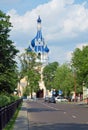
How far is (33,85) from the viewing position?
470 feet

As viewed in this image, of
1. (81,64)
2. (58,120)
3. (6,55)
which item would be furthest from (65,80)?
(58,120)

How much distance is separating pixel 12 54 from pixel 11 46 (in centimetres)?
73

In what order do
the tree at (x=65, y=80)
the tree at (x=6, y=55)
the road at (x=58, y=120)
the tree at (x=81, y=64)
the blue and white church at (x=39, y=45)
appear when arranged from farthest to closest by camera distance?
the blue and white church at (x=39, y=45), the tree at (x=65, y=80), the tree at (x=81, y=64), the tree at (x=6, y=55), the road at (x=58, y=120)

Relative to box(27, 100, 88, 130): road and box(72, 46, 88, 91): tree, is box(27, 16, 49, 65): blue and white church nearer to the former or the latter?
box(72, 46, 88, 91): tree

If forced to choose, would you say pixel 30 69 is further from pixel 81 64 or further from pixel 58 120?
pixel 58 120

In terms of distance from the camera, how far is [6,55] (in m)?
40.1

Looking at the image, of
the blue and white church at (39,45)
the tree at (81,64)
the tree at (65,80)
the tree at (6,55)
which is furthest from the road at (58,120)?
the blue and white church at (39,45)

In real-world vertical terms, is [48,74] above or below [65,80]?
above

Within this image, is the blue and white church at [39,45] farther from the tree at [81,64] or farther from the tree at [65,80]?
the tree at [81,64]

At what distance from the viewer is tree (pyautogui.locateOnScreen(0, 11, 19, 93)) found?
39.1 meters

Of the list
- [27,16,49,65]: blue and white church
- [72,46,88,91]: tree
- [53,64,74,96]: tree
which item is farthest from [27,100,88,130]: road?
[27,16,49,65]: blue and white church

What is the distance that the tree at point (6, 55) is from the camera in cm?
3912

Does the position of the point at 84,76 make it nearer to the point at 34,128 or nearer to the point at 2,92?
the point at 2,92

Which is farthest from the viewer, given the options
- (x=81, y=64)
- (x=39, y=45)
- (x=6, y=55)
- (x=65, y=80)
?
(x=39, y=45)
